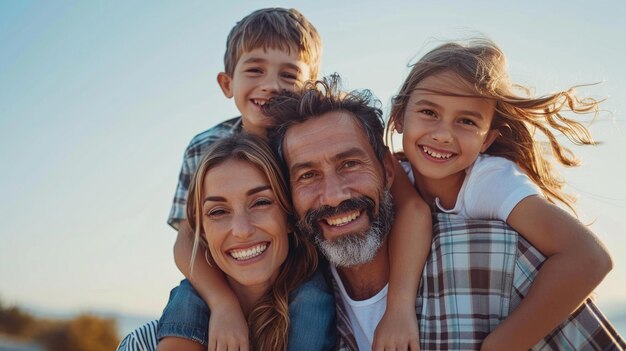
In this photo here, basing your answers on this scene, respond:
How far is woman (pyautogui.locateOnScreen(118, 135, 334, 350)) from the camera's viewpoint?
422cm

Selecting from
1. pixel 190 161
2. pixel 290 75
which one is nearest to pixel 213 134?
pixel 190 161

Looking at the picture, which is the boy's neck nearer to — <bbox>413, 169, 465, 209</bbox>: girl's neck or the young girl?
the young girl

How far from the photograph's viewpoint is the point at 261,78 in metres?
5.70

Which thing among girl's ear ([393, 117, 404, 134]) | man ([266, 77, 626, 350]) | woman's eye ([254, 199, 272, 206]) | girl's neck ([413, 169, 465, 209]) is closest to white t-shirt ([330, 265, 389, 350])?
man ([266, 77, 626, 350])

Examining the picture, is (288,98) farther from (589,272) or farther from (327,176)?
(589,272)

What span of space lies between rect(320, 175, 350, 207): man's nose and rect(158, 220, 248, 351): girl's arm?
0.88 m

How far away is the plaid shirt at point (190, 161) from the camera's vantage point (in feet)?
19.5

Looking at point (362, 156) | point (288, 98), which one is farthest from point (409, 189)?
point (288, 98)

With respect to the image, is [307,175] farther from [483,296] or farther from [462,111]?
[483,296]

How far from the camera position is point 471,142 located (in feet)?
14.4

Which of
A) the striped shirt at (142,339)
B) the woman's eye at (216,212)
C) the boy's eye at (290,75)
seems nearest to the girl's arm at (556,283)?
the woman's eye at (216,212)

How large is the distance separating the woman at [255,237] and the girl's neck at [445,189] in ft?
2.99

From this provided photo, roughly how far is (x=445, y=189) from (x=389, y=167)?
41 centimetres

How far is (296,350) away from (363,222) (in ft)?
2.94
